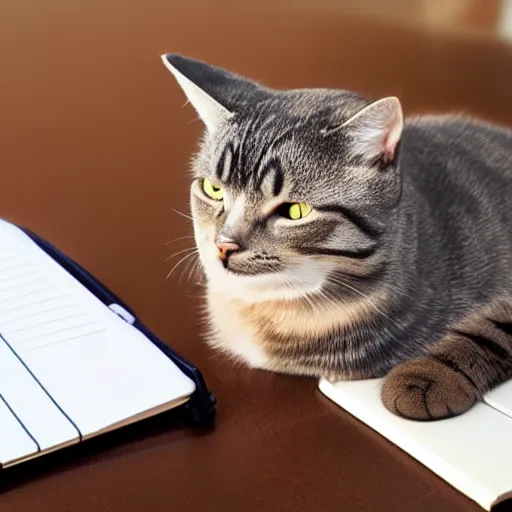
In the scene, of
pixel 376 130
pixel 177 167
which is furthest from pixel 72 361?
pixel 177 167

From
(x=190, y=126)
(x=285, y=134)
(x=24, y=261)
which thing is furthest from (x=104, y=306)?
(x=190, y=126)

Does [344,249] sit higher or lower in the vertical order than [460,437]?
higher

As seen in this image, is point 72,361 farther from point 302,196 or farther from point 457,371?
point 457,371

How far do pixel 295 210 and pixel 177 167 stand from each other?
452mm

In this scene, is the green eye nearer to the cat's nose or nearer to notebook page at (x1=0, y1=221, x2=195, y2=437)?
the cat's nose

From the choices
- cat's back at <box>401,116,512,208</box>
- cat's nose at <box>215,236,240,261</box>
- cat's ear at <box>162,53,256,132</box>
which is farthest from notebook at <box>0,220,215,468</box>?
cat's back at <box>401,116,512,208</box>

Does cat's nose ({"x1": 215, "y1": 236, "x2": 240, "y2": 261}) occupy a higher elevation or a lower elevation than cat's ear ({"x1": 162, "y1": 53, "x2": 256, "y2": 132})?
lower

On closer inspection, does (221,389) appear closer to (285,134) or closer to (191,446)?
(191,446)

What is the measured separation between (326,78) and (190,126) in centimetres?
24

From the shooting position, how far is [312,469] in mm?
710

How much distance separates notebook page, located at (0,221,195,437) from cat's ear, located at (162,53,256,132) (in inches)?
9.3

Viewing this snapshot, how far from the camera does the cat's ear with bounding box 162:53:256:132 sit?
83 centimetres

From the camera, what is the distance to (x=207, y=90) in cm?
83

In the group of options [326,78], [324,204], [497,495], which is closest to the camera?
[497,495]
